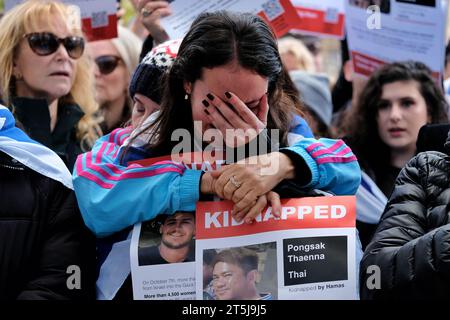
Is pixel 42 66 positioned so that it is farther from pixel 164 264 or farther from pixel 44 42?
pixel 164 264

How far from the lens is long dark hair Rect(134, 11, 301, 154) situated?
287 cm

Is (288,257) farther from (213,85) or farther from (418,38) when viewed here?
(418,38)

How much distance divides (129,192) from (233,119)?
0.41 meters

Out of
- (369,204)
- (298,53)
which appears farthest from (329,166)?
(298,53)

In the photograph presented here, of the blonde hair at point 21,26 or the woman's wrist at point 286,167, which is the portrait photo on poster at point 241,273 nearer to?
the woman's wrist at point 286,167

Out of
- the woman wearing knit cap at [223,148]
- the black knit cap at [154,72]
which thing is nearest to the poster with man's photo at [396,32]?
the black knit cap at [154,72]

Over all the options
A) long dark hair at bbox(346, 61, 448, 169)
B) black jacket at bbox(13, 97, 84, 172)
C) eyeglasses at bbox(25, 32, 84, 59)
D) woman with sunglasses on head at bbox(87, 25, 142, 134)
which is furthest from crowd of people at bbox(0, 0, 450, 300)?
woman with sunglasses on head at bbox(87, 25, 142, 134)

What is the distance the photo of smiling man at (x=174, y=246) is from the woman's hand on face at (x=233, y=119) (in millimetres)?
285

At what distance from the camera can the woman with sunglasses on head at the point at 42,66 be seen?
4016 millimetres

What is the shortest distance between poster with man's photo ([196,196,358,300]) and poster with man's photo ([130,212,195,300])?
56mm

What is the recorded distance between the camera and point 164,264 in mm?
2781

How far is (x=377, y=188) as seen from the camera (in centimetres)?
420
